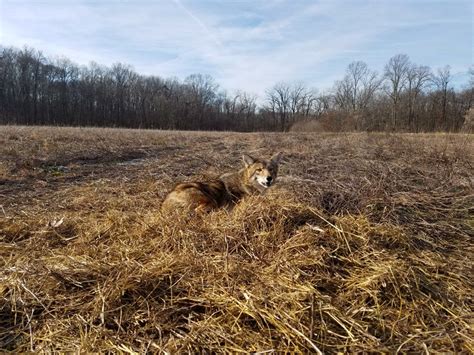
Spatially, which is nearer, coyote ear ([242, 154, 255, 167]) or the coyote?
the coyote

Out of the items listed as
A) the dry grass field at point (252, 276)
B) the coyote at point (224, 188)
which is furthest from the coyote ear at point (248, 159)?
the dry grass field at point (252, 276)

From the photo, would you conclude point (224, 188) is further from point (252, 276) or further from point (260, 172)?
point (252, 276)

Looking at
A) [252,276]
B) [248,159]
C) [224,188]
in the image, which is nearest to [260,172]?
[248,159]

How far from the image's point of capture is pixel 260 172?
576 centimetres

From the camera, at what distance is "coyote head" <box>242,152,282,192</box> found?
566 centimetres

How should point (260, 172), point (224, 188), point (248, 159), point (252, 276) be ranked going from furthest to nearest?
point (248, 159)
point (260, 172)
point (224, 188)
point (252, 276)

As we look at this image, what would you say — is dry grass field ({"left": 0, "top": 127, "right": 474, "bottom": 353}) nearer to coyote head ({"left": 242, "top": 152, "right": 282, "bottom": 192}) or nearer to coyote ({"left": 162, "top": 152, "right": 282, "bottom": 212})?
coyote ({"left": 162, "top": 152, "right": 282, "bottom": 212})

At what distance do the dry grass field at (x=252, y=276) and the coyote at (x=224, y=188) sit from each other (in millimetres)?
480

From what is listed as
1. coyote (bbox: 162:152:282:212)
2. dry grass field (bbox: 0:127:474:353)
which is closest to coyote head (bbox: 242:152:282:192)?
coyote (bbox: 162:152:282:212)

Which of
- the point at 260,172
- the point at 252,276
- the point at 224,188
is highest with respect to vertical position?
the point at 260,172

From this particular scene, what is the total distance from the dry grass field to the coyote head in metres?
0.88

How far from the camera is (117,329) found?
2.22 meters

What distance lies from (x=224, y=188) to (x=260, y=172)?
72cm

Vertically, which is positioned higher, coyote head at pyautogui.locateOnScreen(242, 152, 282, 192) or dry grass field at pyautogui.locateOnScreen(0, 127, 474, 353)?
coyote head at pyautogui.locateOnScreen(242, 152, 282, 192)
